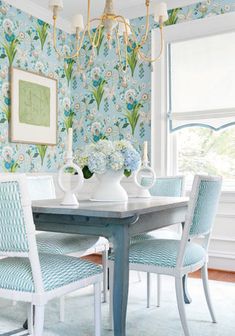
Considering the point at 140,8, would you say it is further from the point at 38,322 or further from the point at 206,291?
the point at 38,322

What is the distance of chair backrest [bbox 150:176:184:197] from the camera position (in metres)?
3.03

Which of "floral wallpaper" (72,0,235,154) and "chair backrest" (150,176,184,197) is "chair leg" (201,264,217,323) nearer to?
"chair backrest" (150,176,184,197)

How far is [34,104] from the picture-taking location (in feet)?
13.3

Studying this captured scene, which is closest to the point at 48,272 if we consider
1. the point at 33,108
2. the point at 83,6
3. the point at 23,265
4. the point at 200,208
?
the point at 23,265

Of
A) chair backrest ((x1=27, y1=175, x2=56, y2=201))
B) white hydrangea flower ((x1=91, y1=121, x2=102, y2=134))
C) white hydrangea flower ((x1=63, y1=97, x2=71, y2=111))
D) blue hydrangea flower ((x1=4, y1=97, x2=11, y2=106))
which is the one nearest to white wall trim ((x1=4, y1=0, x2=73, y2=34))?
white hydrangea flower ((x1=63, y1=97, x2=71, y2=111))

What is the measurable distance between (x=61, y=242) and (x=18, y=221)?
3.13 ft

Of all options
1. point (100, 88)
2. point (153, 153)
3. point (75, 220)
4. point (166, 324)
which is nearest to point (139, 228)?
point (75, 220)

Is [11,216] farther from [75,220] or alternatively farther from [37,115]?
[37,115]

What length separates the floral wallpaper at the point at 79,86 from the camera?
3.76 metres

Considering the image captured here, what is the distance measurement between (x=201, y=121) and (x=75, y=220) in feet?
7.93

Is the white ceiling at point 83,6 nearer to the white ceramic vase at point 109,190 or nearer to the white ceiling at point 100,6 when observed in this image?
the white ceiling at point 100,6

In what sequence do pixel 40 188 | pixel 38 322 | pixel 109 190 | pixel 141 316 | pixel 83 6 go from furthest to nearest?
pixel 83 6
pixel 40 188
pixel 141 316
pixel 109 190
pixel 38 322

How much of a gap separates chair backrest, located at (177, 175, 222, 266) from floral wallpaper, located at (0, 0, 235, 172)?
6.63 feet

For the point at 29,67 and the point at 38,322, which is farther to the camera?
the point at 29,67
